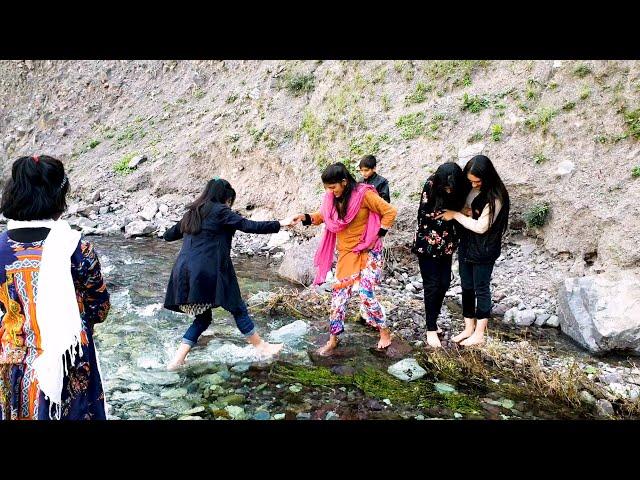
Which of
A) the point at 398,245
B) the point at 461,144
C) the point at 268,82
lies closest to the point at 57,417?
the point at 398,245

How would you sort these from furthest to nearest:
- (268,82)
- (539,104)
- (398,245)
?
(268,82) < (539,104) < (398,245)

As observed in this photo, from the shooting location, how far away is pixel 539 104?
865 centimetres

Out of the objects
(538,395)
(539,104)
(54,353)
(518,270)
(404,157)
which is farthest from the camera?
(404,157)

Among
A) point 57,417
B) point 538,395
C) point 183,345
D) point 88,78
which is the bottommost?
point 538,395

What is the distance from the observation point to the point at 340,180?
15.1 ft

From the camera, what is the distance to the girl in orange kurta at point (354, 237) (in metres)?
4.77

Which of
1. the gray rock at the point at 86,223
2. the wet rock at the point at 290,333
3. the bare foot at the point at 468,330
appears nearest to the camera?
Answer: the bare foot at the point at 468,330

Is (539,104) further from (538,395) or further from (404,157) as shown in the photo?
(538,395)

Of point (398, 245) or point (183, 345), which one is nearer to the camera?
point (183, 345)

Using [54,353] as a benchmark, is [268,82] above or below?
above

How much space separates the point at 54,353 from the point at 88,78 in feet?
65.5

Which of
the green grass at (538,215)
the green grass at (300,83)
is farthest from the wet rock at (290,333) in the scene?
the green grass at (300,83)

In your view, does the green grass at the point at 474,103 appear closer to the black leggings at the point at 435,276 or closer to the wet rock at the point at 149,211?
the black leggings at the point at 435,276

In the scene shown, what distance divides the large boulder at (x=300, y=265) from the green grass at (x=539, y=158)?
366cm
